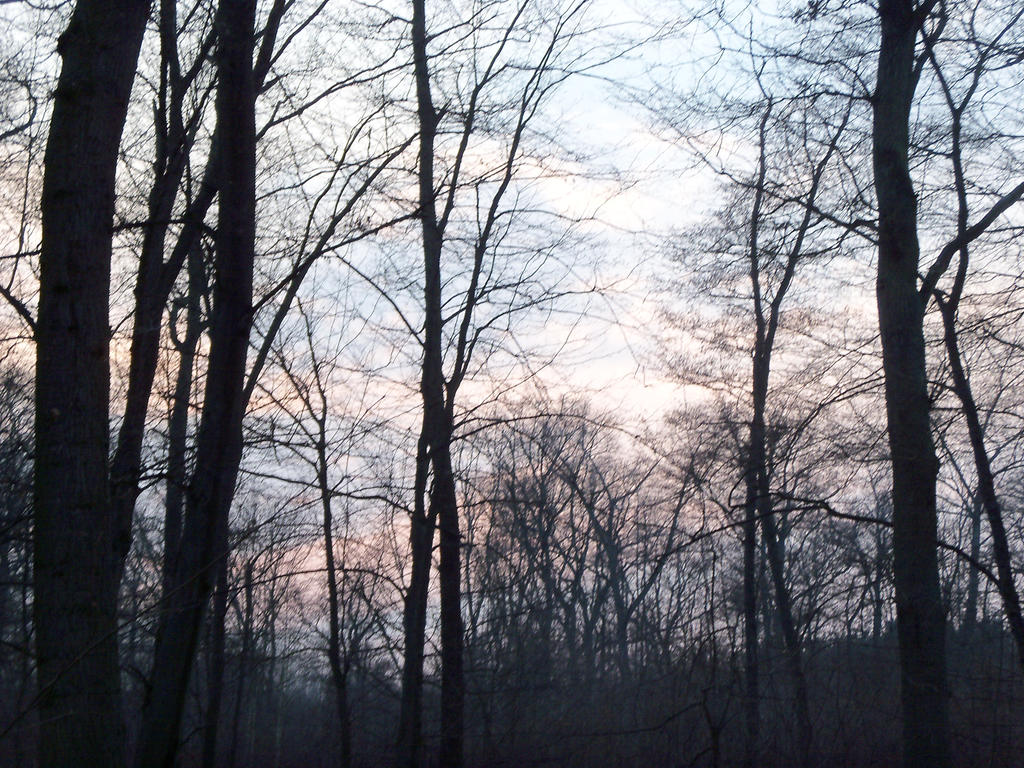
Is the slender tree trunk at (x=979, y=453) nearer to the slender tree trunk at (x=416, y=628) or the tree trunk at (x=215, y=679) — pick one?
the slender tree trunk at (x=416, y=628)

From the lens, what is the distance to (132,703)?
17234 mm

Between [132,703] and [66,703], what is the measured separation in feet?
49.7

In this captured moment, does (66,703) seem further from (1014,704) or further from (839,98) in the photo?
(1014,704)

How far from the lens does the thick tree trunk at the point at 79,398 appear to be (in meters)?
3.76

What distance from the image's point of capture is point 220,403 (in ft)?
13.9

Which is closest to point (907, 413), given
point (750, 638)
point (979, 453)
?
point (979, 453)

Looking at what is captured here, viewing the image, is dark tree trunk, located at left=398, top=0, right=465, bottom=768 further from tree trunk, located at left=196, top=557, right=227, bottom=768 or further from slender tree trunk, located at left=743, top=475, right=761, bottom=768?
slender tree trunk, located at left=743, top=475, right=761, bottom=768

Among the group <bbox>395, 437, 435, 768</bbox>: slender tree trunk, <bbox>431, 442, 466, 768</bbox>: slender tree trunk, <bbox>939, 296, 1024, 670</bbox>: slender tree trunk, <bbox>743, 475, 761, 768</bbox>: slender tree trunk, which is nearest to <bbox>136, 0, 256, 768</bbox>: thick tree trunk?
<bbox>431, 442, 466, 768</bbox>: slender tree trunk

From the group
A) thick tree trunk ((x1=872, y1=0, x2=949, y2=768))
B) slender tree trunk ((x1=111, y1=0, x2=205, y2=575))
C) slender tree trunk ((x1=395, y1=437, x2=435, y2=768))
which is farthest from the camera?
slender tree trunk ((x1=395, y1=437, x2=435, y2=768))

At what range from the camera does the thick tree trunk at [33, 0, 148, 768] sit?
3.76 meters

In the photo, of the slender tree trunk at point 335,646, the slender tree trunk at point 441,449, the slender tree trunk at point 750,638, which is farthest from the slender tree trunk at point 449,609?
the slender tree trunk at point 750,638

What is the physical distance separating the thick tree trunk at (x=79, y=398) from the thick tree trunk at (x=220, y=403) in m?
0.22

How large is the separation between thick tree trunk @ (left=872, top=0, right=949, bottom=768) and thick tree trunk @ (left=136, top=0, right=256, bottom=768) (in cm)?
524

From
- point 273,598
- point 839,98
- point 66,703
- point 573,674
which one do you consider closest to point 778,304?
point 573,674
